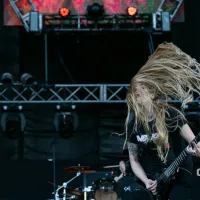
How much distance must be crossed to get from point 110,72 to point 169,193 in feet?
22.6

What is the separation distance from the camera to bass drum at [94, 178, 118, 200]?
851 cm

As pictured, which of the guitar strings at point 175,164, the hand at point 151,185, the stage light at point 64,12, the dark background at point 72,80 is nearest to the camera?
the guitar strings at point 175,164

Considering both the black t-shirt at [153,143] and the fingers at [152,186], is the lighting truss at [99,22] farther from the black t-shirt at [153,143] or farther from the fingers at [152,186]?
the fingers at [152,186]

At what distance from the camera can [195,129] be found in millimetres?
9695

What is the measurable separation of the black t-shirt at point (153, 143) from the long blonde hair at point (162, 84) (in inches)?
1.6

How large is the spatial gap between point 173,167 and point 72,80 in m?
6.80

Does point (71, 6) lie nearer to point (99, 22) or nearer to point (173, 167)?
point (99, 22)

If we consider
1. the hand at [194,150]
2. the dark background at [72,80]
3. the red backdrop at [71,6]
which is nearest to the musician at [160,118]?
the hand at [194,150]

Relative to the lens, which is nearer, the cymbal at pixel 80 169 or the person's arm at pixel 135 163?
the person's arm at pixel 135 163

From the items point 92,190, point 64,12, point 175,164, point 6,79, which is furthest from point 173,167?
point 64,12

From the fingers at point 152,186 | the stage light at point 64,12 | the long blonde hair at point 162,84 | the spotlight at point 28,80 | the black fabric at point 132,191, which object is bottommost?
the black fabric at point 132,191

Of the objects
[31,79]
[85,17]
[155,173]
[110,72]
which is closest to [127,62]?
[110,72]

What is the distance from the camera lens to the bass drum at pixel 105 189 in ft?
27.9

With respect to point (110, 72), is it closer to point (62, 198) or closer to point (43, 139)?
point (43, 139)
